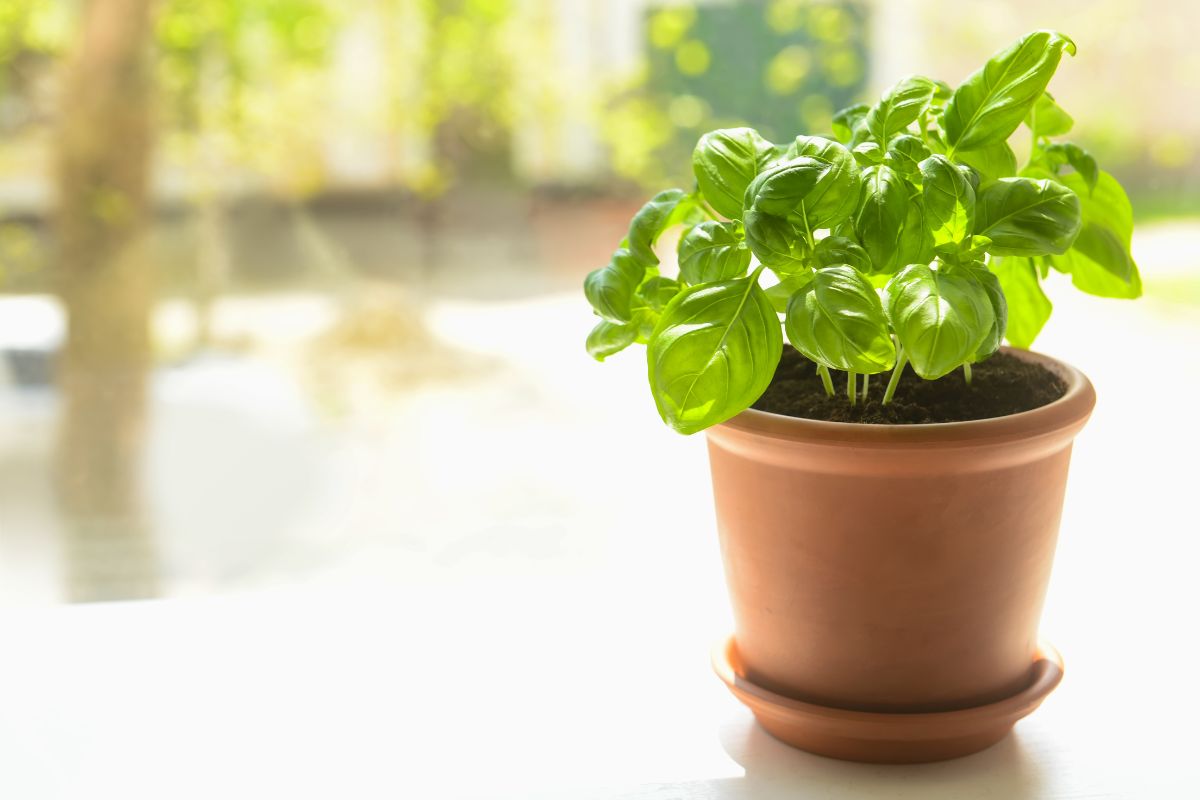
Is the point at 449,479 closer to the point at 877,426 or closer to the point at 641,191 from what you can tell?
the point at 641,191

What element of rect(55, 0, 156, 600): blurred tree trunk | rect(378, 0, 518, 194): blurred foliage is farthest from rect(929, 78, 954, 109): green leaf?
rect(55, 0, 156, 600): blurred tree trunk

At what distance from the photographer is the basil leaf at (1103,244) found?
0.64m

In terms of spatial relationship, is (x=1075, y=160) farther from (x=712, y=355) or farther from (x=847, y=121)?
(x=712, y=355)

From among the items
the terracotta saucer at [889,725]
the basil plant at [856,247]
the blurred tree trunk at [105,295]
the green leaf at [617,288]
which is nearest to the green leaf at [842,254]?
the basil plant at [856,247]

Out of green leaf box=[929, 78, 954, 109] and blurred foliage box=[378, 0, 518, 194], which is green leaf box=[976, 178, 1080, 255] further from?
blurred foliage box=[378, 0, 518, 194]

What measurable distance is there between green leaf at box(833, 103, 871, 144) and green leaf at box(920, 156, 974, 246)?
111mm

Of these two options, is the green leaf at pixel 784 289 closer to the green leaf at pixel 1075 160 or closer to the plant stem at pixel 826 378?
the plant stem at pixel 826 378

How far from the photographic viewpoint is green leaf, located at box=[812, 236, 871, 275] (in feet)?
1.85

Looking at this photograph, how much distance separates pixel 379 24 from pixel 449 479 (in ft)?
2.13

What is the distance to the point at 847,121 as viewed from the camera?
0.68 metres

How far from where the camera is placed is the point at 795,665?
64 centimetres

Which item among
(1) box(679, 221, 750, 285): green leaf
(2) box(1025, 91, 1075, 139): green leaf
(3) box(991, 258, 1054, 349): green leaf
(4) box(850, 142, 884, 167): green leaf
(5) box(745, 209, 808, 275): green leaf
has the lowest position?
(3) box(991, 258, 1054, 349): green leaf

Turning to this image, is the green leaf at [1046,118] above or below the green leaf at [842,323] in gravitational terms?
above

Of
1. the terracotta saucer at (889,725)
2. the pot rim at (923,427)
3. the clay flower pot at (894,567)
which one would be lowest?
the terracotta saucer at (889,725)
